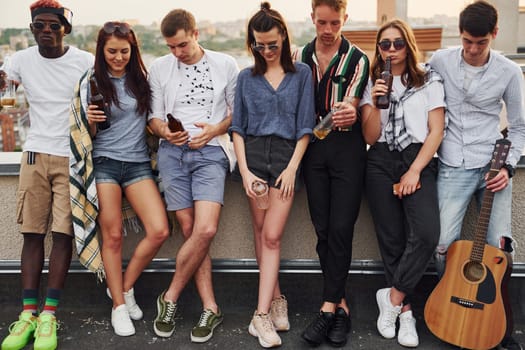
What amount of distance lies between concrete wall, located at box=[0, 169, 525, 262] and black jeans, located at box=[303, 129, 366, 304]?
0.31 m

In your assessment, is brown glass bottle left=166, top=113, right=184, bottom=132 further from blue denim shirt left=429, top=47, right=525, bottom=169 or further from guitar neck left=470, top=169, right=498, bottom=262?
guitar neck left=470, top=169, right=498, bottom=262

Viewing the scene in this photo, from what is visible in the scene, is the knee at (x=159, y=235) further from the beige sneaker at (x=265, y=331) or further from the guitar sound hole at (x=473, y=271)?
the guitar sound hole at (x=473, y=271)

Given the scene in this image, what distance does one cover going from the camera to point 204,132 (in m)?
3.19

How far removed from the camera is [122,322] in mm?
3350

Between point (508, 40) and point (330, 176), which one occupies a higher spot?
point (508, 40)

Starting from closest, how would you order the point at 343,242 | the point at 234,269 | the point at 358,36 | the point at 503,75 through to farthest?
1. the point at 503,75
2. the point at 343,242
3. the point at 234,269
4. the point at 358,36

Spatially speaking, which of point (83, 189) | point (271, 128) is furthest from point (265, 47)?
point (83, 189)

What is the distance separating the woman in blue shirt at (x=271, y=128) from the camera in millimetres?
3059

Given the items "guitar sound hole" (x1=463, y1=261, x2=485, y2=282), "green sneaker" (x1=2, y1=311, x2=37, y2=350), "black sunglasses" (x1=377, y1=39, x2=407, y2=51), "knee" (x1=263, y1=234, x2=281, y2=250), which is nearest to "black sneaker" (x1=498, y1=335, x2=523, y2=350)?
"guitar sound hole" (x1=463, y1=261, x2=485, y2=282)

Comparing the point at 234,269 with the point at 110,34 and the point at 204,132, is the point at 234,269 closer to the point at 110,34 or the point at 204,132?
the point at 204,132

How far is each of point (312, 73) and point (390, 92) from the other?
0.41 m

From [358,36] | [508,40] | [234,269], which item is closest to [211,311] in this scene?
[234,269]

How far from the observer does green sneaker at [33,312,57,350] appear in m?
3.11

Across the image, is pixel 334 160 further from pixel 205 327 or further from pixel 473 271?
pixel 205 327
